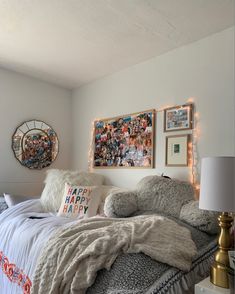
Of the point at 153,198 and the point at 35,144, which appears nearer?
the point at 153,198

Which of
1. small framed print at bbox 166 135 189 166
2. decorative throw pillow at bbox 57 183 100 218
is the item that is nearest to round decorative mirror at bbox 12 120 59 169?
decorative throw pillow at bbox 57 183 100 218

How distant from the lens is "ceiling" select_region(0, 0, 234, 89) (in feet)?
6.03

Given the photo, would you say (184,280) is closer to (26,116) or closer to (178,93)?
(178,93)

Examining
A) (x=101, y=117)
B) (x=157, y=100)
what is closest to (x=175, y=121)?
(x=157, y=100)

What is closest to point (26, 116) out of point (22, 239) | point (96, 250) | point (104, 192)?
point (104, 192)

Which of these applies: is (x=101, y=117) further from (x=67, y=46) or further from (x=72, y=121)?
(x=67, y=46)

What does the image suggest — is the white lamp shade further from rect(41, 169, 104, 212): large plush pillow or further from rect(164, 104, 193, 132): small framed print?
rect(41, 169, 104, 212): large plush pillow

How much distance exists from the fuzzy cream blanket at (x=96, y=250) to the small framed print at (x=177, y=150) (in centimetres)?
95

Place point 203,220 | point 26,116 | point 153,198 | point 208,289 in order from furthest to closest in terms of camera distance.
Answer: point 26,116, point 153,198, point 203,220, point 208,289

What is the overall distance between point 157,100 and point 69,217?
135 cm

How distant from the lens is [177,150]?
2377 millimetres

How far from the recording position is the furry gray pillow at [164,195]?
1.99 metres

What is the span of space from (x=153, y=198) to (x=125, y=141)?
875mm

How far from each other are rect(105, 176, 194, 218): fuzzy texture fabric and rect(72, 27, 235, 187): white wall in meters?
0.28
